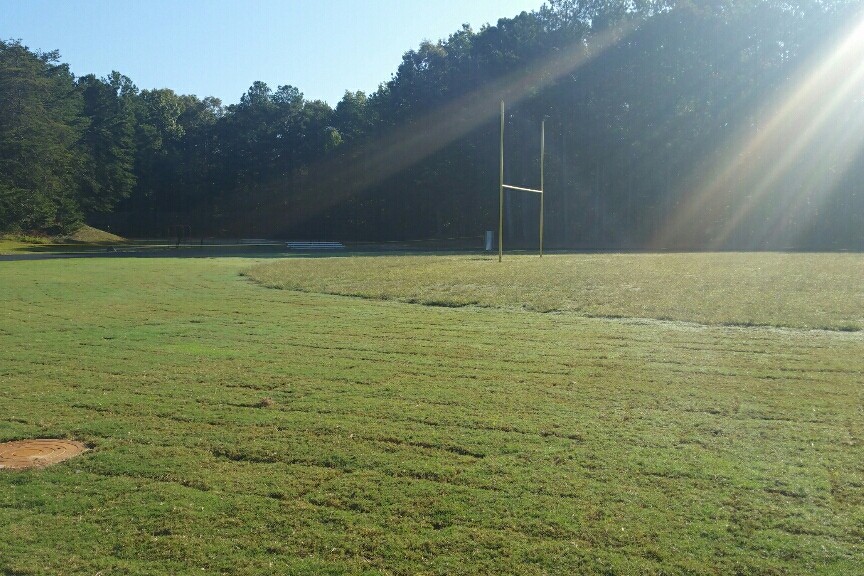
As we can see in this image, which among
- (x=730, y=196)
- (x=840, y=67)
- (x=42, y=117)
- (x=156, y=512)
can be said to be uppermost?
(x=840, y=67)

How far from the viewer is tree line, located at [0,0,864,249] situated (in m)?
43.4

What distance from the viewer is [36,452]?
5199 mm

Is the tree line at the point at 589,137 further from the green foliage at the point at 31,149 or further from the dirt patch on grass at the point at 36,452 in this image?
the dirt patch on grass at the point at 36,452

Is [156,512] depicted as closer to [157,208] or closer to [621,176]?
[621,176]

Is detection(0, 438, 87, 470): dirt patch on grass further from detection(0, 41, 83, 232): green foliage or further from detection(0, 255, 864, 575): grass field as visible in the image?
detection(0, 41, 83, 232): green foliage

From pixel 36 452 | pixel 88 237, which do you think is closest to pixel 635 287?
pixel 36 452

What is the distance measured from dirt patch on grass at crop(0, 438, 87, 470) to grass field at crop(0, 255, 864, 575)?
131mm

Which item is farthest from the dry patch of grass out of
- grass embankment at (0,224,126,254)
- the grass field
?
the grass field

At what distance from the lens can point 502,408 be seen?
20.5 ft

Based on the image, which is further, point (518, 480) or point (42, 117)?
point (42, 117)

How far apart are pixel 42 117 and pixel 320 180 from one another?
2115 cm

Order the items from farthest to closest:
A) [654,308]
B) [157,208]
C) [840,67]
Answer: [157,208]
[840,67]
[654,308]

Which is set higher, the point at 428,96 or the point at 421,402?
the point at 428,96

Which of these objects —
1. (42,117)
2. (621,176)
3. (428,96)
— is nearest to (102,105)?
(42,117)
